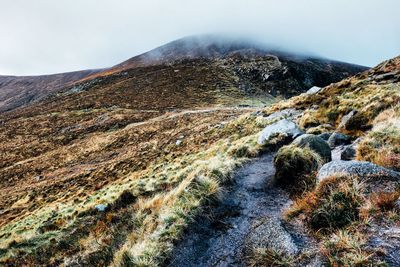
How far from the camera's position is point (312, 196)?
6895 millimetres

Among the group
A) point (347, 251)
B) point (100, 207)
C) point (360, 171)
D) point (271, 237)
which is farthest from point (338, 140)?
point (100, 207)

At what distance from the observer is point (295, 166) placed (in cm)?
896

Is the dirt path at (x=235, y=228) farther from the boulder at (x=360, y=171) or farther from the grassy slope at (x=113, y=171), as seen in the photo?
the boulder at (x=360, y=171)

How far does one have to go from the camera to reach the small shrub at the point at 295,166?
341 inches

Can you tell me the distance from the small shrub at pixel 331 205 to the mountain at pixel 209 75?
56.9m

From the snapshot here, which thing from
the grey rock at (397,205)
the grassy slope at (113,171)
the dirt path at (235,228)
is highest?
the grey rock at (397,205)

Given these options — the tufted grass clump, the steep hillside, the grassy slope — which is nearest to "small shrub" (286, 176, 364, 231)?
the tufted grass clump

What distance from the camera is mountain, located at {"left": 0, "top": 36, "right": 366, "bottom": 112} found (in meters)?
71.5

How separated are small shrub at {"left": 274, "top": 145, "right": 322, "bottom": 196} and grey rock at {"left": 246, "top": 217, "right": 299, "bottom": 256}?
191 cm

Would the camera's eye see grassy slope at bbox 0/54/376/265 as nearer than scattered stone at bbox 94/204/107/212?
Yes

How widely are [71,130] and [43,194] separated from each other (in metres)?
27.7

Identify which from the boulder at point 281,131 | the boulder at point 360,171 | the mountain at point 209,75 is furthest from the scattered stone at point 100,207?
the mountain at point 209,75

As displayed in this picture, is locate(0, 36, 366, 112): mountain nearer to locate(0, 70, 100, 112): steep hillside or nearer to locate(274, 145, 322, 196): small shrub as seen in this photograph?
locate(0, 70, 100, 112): steep hillside

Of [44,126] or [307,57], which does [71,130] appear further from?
[307,57]
